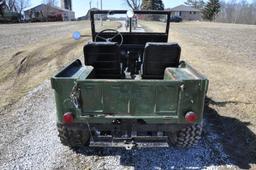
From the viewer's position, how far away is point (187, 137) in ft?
12.2

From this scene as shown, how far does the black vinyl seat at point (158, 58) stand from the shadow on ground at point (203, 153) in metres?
1.31

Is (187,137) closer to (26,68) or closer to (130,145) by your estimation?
(130,145)

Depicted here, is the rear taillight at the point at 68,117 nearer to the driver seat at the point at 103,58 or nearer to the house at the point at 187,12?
the driver seat at the point at 103,58

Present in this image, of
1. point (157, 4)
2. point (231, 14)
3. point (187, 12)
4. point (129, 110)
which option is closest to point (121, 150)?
point (129, 110)

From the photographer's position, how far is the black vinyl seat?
4257 millimetres

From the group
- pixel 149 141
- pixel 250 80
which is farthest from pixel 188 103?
pixel 250 80

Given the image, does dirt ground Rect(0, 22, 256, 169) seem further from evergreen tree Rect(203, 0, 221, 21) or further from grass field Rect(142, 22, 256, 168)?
evergreen tree Rect(203, 0, 221, 21)

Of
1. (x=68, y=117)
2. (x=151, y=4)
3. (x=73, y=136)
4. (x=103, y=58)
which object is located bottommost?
(x=73, y=136)

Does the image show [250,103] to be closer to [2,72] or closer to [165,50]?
[165,50]

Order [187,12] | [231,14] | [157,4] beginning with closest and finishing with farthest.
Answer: [231,14], [157,4], [187,12]

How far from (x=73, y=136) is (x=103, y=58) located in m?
1.45

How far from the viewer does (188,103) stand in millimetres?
3359

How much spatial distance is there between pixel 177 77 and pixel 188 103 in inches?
19.8

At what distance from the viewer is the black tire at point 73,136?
3.66 m
